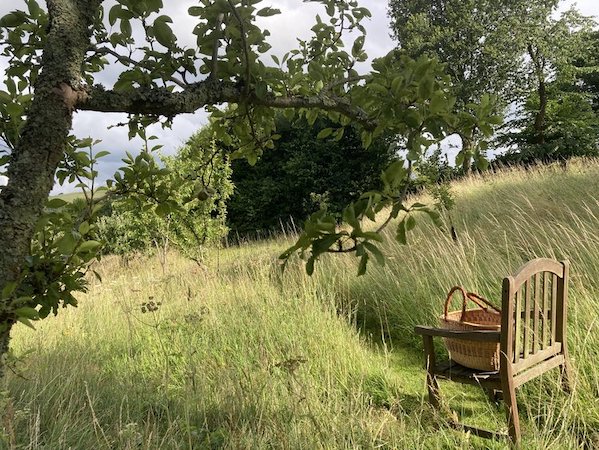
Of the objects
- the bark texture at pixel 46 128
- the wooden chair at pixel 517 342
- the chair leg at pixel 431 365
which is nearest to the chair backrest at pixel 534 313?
the wooden chair at pixel 517 342

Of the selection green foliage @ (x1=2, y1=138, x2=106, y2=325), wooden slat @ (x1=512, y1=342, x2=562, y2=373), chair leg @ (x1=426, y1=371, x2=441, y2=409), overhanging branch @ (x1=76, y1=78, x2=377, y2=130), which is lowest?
chair leg @ (x1=426, y1=371, x2=441, y2=409)

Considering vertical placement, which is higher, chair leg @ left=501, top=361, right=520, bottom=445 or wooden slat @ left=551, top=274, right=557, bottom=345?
wooden slat @ left=551, top=274, right=557, bottom=345

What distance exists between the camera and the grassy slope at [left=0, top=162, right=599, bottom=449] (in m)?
2.15

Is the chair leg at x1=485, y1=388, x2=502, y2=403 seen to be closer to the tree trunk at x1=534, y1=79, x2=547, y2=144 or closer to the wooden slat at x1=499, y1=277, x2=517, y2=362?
the wooden slat at x1=499, y1=277, x2=517, y2=362

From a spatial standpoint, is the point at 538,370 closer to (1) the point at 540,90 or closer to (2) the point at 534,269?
(2) the point at 534,269

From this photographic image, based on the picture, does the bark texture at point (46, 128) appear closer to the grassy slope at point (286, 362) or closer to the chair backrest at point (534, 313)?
the grassy slope at point (286, 362)

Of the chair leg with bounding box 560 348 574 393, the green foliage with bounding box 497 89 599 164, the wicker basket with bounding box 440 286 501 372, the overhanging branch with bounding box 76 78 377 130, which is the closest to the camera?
the overhanging branch with bounding box 76 78 377 130

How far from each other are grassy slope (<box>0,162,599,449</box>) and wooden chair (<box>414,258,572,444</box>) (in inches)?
5.5

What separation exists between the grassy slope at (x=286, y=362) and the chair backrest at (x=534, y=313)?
0.20 m

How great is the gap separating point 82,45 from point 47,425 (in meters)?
2.01

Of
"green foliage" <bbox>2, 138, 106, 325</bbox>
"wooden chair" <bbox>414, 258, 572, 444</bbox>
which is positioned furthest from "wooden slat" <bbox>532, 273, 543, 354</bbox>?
"green foliage" <bbox>2, 138, 106, 325</bbox>

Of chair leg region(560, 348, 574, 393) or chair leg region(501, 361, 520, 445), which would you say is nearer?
chair leg region(501, 361, 520, 445)

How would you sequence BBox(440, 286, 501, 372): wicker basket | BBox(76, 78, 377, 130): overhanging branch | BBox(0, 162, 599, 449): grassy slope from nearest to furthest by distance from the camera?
1. BBox(76, 78, 377, 130): overhanging branch
2. BBox(0, 162, 599, 449): grassy slope
3. BBox(440, 286, 501, 372): wicker basket

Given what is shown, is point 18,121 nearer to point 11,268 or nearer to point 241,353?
point 11,268
